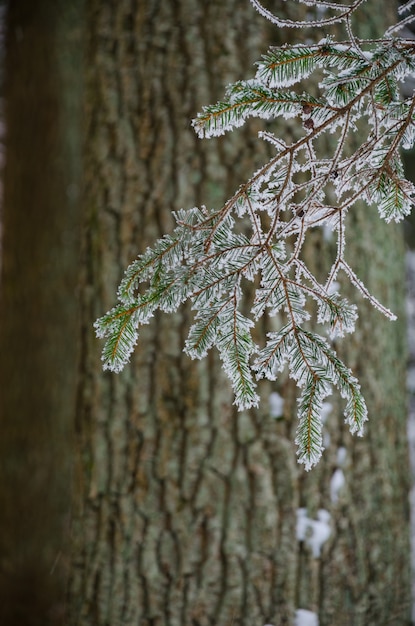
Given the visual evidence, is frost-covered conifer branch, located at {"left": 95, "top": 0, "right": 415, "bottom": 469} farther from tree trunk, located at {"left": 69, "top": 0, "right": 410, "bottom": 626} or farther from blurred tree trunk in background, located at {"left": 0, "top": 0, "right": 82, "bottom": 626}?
blurred tree trunk in background, located at {"left": 0, "top": 0, "right": 82, "bottom": 626}

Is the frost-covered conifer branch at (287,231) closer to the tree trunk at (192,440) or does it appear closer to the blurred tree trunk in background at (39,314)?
the tree trunk at (192,440)

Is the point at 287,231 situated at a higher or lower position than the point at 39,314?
lower

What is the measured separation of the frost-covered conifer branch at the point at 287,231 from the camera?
1.10 metres

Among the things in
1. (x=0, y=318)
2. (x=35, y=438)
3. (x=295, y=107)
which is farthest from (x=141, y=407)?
(x=0, y=318)

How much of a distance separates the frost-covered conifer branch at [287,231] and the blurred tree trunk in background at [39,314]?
3.27 m

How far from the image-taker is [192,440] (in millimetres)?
1859

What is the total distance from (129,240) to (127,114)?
0.50 metres

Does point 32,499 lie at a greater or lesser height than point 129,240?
lesser

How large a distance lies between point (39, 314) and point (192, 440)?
280cm

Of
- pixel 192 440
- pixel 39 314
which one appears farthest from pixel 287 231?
pixel 39 314

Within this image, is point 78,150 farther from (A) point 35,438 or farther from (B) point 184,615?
(B) point 184,615

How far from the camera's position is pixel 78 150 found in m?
4.41

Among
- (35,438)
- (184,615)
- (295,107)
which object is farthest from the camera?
(35,438)

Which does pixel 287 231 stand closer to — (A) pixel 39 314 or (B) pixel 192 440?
(B) pixel 192 440
